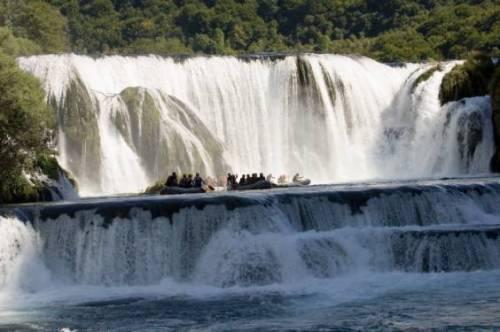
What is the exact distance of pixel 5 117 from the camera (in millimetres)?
36594

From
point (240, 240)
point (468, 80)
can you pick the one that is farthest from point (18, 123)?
point (468, 80)

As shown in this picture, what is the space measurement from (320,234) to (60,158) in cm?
1709

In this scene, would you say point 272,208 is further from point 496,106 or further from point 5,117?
point 496,106

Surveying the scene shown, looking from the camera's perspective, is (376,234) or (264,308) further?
(376,234)

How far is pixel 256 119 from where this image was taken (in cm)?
5366

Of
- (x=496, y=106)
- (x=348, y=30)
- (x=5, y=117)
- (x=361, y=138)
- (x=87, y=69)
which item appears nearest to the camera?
(x=5, y=117)

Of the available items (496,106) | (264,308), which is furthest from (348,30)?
(264,308)

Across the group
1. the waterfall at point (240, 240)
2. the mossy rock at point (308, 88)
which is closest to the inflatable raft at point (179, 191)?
the waterfall at point (240, 240)

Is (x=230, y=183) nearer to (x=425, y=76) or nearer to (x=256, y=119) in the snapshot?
(x=256, y=119)

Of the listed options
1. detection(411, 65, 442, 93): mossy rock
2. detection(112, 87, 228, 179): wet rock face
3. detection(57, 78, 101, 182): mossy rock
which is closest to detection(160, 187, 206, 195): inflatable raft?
detection(57, 78, 101, 182): mossy rock

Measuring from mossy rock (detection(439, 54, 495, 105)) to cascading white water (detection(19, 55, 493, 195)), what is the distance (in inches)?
53.1

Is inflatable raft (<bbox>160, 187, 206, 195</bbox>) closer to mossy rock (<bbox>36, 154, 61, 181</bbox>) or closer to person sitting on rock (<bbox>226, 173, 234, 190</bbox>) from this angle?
person sitting on rock (<bbox>226, 173, 234, 190</bbox>)

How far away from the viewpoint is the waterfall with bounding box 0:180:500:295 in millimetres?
30953

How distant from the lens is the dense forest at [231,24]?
9231 centimetres
